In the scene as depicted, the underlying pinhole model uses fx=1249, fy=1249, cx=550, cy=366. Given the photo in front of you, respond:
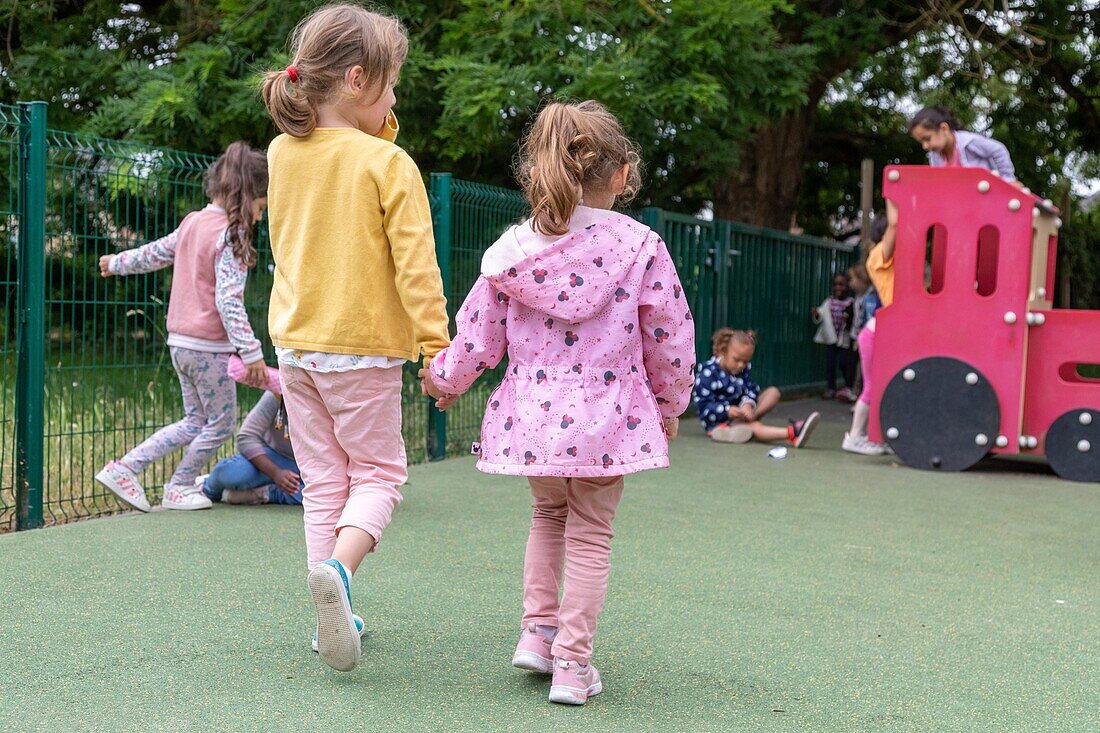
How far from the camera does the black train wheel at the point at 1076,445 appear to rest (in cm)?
760

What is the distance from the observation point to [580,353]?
315 cm

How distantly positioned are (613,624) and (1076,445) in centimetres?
481

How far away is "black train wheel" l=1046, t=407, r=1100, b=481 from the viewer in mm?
7598

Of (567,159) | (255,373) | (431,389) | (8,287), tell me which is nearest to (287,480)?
(255,373)

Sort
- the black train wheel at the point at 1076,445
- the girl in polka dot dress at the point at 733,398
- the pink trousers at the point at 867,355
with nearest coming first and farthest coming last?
the black train wheel at the point at 1076,445 < the pink trousers at the point at 867,355 < the girl in polka dot dress at the point at 733,398

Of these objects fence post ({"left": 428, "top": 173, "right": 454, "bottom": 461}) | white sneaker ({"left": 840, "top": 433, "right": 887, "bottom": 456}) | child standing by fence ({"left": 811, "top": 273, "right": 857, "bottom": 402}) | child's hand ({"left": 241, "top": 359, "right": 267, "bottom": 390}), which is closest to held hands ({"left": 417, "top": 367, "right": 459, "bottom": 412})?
child's hand ({"left": 241, "top": 359, "right": 267, "bottom": 390})

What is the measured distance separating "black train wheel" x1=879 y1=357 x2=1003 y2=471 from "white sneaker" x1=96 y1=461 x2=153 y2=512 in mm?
4687

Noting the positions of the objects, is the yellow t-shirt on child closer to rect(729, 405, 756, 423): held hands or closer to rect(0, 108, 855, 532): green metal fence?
rect(729, 405, 756, 423): held hands

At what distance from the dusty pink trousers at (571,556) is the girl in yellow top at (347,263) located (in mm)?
420

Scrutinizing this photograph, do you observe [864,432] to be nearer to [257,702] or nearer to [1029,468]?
[1029,468]

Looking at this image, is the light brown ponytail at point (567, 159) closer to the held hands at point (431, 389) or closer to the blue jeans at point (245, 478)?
the held hands at point (431, 389)

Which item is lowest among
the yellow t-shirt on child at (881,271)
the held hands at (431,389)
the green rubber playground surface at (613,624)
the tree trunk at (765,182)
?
the green rubber playground surface at (613,624)

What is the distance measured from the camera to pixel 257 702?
3.01m

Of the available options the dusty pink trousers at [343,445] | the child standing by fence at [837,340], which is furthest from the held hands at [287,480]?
the child standing by fence at [837,340]
